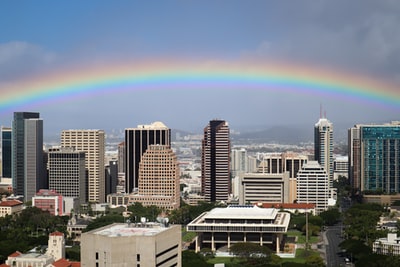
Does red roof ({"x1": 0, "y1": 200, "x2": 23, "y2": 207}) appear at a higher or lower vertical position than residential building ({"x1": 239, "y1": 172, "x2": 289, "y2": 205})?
lower

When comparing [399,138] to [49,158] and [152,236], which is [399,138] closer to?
[49,158]

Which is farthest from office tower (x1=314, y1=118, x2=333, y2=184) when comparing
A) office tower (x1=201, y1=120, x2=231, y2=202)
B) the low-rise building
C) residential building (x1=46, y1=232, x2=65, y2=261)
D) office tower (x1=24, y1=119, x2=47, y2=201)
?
residential building (x1=46, y1=232, x2=65, y2=261)

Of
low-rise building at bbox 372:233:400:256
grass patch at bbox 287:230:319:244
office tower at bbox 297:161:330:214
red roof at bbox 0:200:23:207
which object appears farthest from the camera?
office tower at bbox 297:161:330:214

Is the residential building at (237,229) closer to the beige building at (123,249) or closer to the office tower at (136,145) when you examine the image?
the beige building at (123,249)

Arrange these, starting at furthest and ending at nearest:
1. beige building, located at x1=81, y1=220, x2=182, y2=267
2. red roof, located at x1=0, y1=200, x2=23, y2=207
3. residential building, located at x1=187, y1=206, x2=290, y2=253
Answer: red roof, located at x1=0, y1=200, x2=23, y2=207
residential building, located at x1=187, y1=206, x2=290, y2=253
beige building, located at x1=81, y1=220, x2=182, y2=267

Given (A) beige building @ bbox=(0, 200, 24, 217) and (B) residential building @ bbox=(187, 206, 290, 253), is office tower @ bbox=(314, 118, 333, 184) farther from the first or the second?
(B) residential building @ bbox=(187, 206, 290, 253)

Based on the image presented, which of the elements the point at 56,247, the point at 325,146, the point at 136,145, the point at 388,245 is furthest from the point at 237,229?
the point at 325,146

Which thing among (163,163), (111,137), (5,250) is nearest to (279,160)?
(163,163)

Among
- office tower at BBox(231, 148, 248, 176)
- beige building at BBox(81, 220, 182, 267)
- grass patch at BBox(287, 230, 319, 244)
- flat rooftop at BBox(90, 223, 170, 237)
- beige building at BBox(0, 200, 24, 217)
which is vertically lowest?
grass patch at BBox(287, 230, 319, 244)
